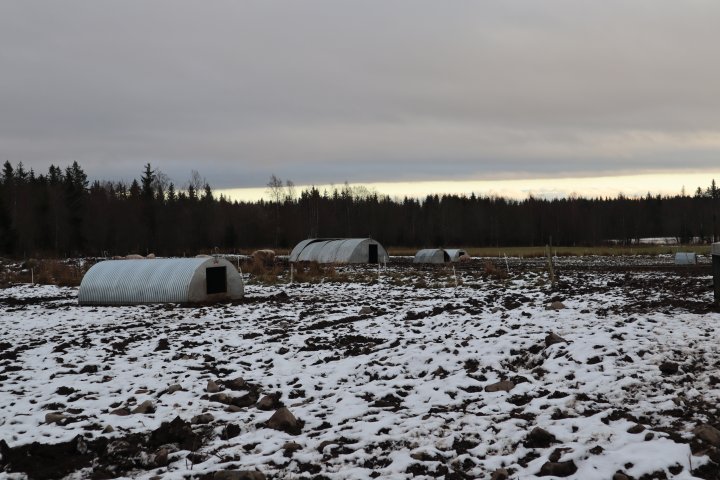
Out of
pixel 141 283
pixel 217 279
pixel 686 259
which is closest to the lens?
pixel 141 283

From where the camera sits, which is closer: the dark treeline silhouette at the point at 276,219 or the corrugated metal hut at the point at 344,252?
the corrugated metal hut at the point at 344,252

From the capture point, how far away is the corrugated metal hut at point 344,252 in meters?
47.7

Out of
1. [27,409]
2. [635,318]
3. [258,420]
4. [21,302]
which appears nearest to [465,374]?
[258,420]

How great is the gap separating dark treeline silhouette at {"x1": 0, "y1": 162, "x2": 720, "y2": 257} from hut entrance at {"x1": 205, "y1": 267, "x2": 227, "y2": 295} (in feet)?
161

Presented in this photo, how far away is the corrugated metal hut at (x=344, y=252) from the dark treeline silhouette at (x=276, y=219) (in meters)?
24.9

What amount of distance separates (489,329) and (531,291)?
9.22 metres

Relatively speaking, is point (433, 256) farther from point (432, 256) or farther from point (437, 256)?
point (437, 256)

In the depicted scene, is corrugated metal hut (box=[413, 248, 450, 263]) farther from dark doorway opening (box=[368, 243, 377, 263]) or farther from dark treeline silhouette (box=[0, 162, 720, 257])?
dark treeline silhouette (box=[0, 162, 720, 257])

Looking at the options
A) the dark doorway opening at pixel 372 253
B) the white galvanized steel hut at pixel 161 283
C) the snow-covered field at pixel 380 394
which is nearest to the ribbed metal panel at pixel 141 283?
the white galvanized steel hut at pixel 161 283

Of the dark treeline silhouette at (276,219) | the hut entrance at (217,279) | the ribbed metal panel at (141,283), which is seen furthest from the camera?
the dark treeline silhouette at (276,219)

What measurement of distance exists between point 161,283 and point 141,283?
0.80 meters

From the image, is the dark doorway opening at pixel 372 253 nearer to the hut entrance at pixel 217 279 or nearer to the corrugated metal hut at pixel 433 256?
the corrugated metal hut at pixel 433 256

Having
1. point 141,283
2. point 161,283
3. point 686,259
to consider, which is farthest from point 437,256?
point 141,283

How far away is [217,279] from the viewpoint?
22094 mm
